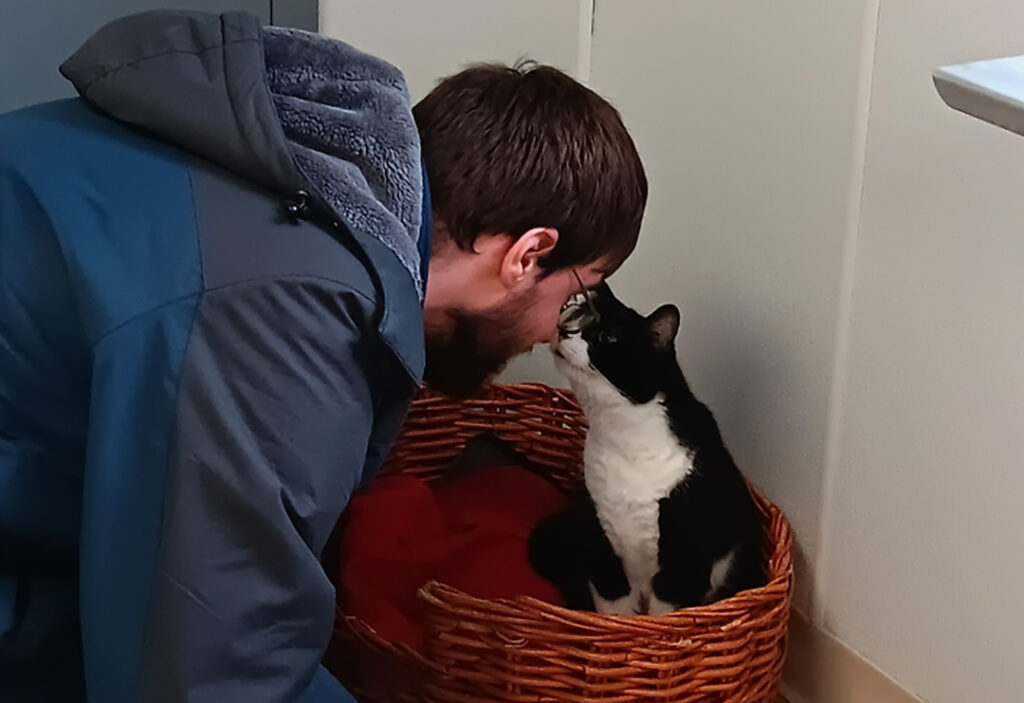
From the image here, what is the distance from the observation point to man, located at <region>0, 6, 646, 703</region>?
3.09 ft

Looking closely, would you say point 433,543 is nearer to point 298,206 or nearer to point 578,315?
point 578,315

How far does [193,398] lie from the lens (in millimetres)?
931

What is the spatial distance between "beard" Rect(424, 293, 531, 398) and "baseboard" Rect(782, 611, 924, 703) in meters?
0.60

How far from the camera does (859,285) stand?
4.90ft

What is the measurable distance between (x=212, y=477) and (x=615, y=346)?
75 centimetres

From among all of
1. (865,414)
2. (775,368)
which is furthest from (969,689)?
(775,368)

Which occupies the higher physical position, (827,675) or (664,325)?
(664,325)

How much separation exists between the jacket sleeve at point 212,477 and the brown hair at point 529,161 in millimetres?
237

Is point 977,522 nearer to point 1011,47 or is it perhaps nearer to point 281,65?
point 1011,47

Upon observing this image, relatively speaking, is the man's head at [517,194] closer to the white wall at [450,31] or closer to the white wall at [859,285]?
the white wall at [859,285]

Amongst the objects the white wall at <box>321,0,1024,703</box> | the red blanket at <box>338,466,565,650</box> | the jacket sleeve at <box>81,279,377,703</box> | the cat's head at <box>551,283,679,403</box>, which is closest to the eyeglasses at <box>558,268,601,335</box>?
the cat's head at <box>551,283,679,403</box>

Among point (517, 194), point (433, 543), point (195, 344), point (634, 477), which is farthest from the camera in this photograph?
point (433, 543)

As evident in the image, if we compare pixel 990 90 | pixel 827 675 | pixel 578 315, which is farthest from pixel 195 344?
pixel 827 675

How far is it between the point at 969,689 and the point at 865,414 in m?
0.32
